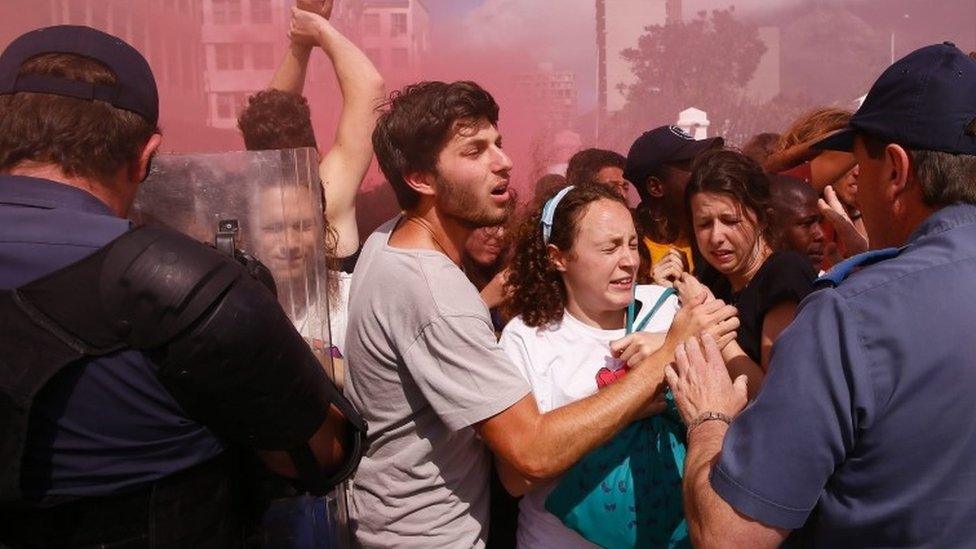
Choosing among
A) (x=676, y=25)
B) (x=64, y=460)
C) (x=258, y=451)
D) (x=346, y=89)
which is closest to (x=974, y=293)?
(x=258, y=451)

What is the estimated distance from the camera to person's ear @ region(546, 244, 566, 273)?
220 cm

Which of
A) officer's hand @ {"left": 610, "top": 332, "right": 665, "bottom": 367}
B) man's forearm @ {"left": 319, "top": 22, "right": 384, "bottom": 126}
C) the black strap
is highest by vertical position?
man's forearm @ {"left": 319, "top": 22, "right": 384, "bottom": 126}

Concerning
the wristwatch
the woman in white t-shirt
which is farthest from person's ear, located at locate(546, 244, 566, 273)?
the wristwatch

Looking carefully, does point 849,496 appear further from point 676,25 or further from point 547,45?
point 676,25

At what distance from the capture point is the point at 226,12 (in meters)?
4.68

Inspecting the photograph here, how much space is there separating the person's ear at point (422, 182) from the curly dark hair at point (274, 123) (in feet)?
4.48

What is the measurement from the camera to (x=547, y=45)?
5867mm

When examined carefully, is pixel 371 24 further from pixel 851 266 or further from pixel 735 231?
pixel 851 266

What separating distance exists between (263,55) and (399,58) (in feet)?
2.74

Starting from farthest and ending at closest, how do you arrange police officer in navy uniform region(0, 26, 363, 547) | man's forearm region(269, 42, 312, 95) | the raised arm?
man's forearm region(269, 42, 312, 95)
the raised arm
police officer in navy uniform region(0, 26, 363, 547)

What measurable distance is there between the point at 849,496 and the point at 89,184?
4.11 ft

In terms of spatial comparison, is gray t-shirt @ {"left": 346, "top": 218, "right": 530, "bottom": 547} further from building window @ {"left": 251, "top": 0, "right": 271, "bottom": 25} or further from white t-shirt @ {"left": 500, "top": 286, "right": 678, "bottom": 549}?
building window @ {"left": 251, "top": 0, "right": 271, "bottom": 25}

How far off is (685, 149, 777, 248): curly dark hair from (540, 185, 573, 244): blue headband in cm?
52

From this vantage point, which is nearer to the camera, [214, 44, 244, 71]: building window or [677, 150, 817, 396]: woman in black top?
[677, 150, 817, 396]: woman in black top
